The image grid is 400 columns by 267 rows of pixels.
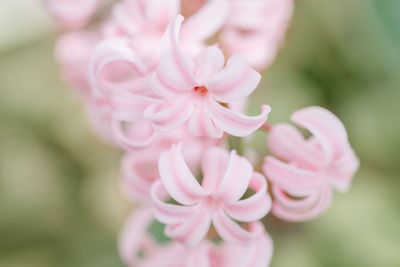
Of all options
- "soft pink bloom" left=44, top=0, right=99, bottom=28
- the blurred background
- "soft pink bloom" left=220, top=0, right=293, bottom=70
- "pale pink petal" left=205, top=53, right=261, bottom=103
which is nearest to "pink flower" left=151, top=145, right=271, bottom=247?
"pale pink petal" left=205, top=53, right=261, bottom=103

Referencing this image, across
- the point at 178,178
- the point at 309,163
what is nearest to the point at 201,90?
the point at 178,178

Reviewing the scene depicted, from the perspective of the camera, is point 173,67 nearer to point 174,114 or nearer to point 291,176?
point 174,114

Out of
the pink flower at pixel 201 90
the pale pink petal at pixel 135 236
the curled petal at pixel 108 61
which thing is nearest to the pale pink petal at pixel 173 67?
the pink flower at pixel 201 90

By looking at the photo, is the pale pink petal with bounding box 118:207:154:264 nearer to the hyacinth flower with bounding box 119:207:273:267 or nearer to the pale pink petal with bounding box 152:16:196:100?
the hyacinth flower with bounding box 119:207:273:267

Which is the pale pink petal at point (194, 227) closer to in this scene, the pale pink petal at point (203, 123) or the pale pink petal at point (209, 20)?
the pale pink petal at point (203, 123)

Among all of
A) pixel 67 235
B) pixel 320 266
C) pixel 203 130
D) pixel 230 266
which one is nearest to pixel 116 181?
pixel 67 235

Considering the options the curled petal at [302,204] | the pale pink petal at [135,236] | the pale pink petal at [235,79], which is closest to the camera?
the pale pink petal at [235,79]

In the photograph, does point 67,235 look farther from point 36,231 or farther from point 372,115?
point 372,115
